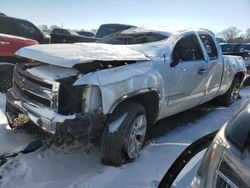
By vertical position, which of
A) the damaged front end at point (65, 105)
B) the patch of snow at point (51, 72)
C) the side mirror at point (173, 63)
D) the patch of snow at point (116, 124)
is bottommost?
the patch of snow at point (116, 124)

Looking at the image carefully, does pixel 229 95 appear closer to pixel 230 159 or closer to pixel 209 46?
pixel 209 46

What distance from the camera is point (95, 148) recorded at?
4.54 meters

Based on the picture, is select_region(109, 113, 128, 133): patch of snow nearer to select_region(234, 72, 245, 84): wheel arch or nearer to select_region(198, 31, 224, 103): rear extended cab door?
select_region(198, 31, 224, 103): rear extended cab door

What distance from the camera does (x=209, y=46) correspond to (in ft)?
20.5

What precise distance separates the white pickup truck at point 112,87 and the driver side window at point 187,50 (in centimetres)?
2

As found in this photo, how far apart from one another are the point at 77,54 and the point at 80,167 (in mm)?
1262

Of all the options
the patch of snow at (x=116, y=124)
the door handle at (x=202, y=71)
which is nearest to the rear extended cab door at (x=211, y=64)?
the door handle at (x=202, y=71)

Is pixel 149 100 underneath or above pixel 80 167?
above

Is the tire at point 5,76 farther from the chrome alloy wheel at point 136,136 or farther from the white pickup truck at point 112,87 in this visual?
the chrome alloy wheel at point 136,136

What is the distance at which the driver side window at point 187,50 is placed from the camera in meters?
4.99

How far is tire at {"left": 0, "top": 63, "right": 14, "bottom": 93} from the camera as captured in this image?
699cm

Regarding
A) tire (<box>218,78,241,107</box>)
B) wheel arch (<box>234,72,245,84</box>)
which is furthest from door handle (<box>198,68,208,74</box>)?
wheel arch (<box>234,72,245,84</box>)

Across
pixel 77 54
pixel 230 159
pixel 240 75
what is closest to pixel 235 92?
pixel 240 75

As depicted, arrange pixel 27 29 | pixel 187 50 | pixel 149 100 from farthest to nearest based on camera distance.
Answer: pixel 27 29 → pixel 187 50 → pixel 149 100
